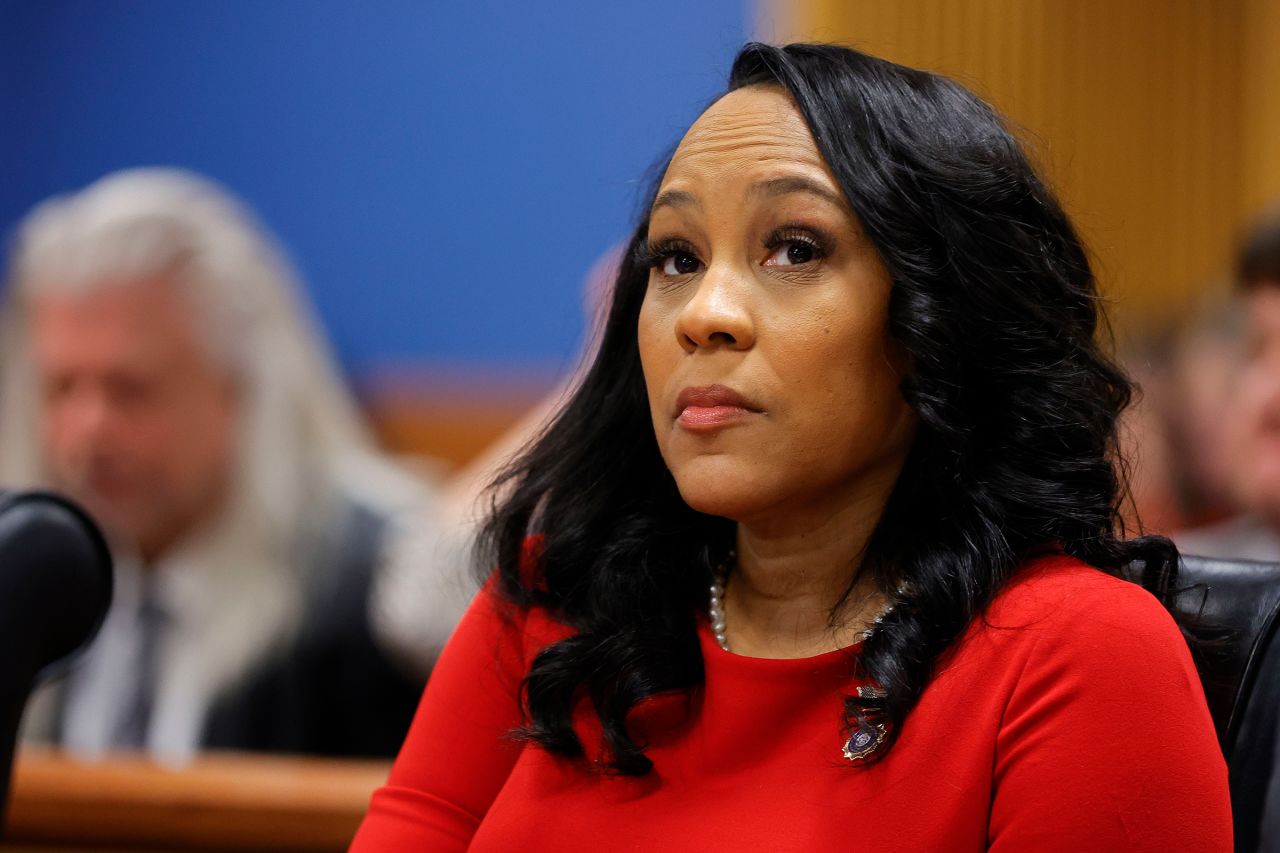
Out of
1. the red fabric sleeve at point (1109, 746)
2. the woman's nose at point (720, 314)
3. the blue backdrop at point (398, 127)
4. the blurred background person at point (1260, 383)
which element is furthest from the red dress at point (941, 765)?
the blue backdrop at point (398, 127)

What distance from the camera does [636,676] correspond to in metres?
1.25

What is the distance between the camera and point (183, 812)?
1.73m

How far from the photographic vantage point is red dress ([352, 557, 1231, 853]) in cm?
103

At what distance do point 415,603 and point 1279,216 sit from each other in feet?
4.68

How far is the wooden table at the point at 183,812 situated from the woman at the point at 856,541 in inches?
16.1

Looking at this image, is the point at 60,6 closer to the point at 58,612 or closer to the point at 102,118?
the point at 102,118

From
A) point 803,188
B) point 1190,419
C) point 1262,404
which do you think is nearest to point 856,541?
point 803,188

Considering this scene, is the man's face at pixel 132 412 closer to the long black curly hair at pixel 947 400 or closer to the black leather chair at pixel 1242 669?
the long black curly hair at pixel 947 400

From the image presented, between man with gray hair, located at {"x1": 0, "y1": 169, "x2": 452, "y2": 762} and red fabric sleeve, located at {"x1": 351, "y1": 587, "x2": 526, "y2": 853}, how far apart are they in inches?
49.0

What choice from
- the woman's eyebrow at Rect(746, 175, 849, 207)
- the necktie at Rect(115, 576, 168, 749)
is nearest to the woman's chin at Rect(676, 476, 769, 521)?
the woman's eyebrow at Rect(746, 175, 849, 207)

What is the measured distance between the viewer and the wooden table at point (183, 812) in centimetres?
172

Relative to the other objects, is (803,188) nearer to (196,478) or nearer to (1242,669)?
(1242,669)

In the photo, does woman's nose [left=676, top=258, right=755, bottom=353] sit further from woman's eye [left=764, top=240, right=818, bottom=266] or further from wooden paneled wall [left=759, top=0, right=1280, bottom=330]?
wooden paneled wall [left=759, top=0, right=1280, bottom=330]

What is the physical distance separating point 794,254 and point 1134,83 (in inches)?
108
